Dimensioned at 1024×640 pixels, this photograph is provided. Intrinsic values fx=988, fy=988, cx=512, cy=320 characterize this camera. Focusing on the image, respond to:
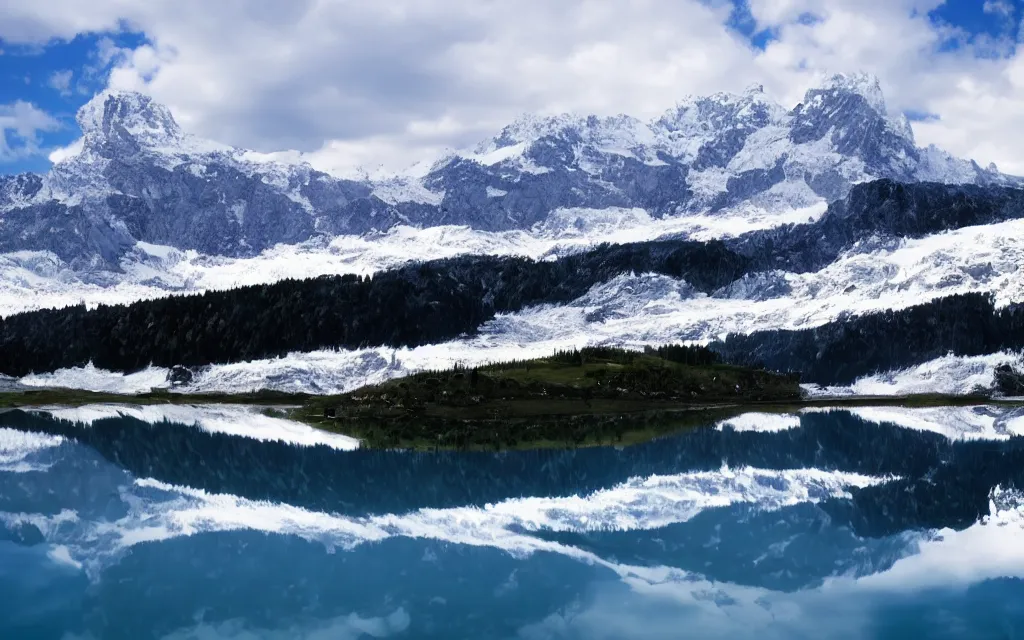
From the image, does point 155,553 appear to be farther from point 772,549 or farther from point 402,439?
point 402,439

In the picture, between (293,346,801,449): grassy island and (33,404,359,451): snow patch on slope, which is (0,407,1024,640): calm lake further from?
(33,404,359,451): snow patch on slope

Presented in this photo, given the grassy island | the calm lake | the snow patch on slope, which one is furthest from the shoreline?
the calm lake

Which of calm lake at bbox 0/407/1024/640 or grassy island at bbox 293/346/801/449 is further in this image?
grassy island at bbox 293/346/801/449

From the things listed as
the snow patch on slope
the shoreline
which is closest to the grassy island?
the shoreline

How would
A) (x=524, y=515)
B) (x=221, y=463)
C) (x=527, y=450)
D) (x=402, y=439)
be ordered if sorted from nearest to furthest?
(x=524, y=515)
(x=221, y=463)
(x=527, y=450)
(x=402, y=439)

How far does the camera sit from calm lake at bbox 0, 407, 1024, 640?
39781 millimetres

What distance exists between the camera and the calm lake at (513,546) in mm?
39781

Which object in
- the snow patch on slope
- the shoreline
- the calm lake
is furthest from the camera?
the snow patch on slope

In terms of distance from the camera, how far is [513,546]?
5459cm

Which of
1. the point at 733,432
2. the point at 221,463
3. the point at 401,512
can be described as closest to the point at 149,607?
the point at 401,512

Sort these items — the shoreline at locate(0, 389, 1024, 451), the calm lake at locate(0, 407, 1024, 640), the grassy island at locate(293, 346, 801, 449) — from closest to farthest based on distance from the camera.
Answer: the calm lake at locate(0, 407, 1024, 640)
the shoreline at locate(0, 389, 1024, 451)
the grassy island at locate(293, 346, 801, 449)

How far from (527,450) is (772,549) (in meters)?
70.8

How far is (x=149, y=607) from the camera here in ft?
→ 137

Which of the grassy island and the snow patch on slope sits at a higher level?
the grassy island
